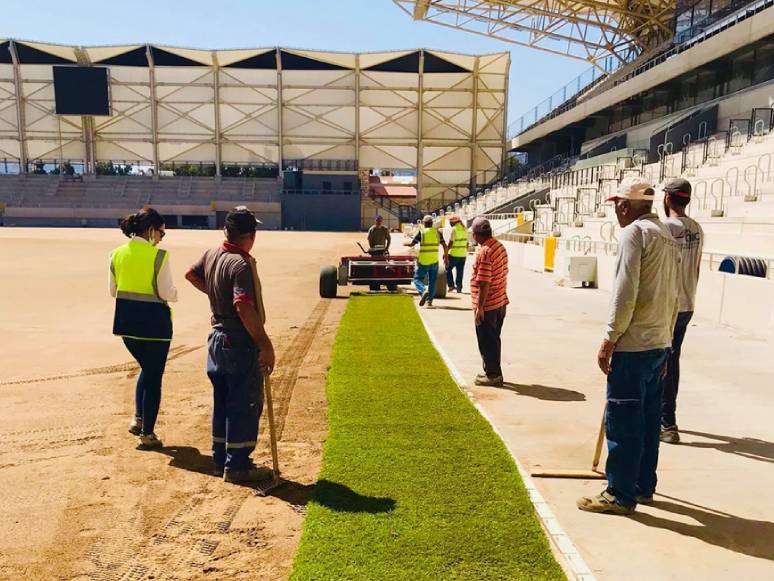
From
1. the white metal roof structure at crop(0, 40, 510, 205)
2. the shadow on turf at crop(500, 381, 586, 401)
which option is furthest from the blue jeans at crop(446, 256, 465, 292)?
the white metal roof structure at crop(0, 40, 510, 205)

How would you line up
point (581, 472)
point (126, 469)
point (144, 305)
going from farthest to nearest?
point (144, 305) < point (126, 469) < point (581, 472)

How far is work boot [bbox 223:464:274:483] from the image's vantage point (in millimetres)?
4105

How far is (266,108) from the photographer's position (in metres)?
58.7

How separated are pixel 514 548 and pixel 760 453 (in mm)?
2562

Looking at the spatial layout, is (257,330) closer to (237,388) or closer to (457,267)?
(237,388)

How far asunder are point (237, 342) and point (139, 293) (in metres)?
1.19

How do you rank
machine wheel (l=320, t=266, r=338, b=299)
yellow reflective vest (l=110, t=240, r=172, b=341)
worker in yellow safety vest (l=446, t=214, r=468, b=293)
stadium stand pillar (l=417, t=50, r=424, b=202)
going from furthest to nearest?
stadium stand pillar (l=417, t=50, r=424, b=202) → worker in yellow safety vest (l=446, t=214, r=468, b=293) → machine wheel (l=320, t=266, r=338, b=299) → yellow reflective vest (l=110, t=240, r=172, b=341)

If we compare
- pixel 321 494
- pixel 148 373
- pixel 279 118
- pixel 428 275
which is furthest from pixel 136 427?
pixel 279 118

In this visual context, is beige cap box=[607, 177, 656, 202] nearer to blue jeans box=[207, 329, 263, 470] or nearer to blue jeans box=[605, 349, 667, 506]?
blue jeans box=[605, 349, 667, 506]

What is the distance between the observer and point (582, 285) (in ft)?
50.0

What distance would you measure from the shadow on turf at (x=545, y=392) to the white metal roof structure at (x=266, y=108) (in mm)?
55294

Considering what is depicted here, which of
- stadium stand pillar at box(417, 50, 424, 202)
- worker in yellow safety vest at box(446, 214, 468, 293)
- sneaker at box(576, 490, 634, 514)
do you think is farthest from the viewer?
stadium stand pillar at box(417, 50, 424, 202)

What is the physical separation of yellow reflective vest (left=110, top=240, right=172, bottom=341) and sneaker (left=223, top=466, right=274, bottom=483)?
128 centimetres

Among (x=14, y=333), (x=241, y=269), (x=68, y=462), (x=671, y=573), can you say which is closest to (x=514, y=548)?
(x=671, y=573)
